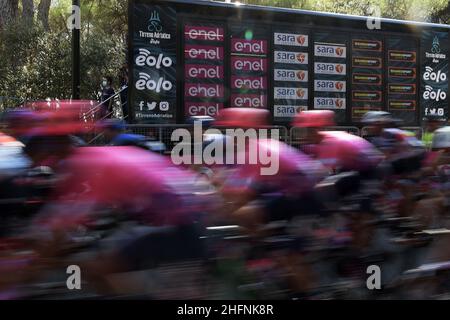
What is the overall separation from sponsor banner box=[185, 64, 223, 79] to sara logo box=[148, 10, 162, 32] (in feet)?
2.71

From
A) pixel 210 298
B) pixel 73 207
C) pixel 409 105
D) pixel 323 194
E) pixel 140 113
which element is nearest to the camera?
pixel 73 207

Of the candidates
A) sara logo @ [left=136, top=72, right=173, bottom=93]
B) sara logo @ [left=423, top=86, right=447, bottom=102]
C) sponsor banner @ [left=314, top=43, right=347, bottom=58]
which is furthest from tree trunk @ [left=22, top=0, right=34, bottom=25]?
sara logo @ [left=423, top=86, right=447, bottom=102]

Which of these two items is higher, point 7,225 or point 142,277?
point 7,225

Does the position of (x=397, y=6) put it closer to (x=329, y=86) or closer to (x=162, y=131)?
(x=329, y=86)

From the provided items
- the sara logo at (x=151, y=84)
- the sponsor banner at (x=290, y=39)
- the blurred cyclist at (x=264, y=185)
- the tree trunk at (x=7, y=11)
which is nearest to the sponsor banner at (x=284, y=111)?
the sponsor banner at (x=290, y=39)

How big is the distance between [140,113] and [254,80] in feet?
7.63

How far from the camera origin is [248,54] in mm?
10648

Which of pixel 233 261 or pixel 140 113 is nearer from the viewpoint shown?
pixel 233 261

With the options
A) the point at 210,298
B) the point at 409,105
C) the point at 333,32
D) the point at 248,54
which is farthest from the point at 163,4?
the point at 210,298

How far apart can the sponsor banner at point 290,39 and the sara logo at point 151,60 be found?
224 cm

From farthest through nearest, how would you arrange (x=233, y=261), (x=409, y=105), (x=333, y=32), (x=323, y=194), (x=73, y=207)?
(x=409, y=105), (x=333, y=32), (x=323, y=194), (x=233, y=261), (x=73, y=207)

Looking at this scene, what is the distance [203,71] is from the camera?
1027 cm

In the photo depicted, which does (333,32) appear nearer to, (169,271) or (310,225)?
(310,225)

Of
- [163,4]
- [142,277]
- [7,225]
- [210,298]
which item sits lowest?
[210,298]
